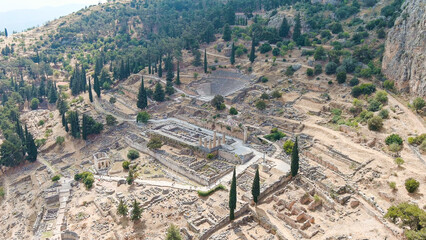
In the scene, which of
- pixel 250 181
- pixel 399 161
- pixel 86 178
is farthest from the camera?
pixel 86 178

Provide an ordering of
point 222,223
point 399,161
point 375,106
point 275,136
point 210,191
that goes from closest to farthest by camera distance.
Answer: point 222,223 < point 399,161 < point 210,191 < point 375,106 < point 275,136

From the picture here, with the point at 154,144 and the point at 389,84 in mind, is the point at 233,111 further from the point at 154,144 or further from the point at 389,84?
the point at 389,84

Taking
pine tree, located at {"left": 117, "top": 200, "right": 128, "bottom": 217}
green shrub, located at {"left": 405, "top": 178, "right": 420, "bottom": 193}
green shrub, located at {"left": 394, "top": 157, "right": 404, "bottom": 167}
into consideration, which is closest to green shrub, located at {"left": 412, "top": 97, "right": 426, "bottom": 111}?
green shrub, located at {"left": 394, "top": 157, "right": 404, "bottom": 167}

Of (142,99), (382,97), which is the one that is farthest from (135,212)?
(382,97)

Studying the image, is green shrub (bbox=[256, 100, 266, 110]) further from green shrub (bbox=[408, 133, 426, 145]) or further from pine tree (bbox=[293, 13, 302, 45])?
pine tree (bbox=[293, 13, 302, 45])

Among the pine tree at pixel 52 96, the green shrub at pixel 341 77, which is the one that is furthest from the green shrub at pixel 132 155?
the pine tree at pixel 52 96
